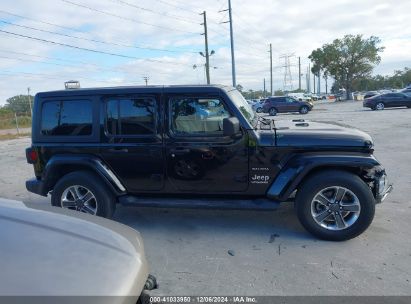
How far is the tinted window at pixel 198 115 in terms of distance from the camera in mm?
4438

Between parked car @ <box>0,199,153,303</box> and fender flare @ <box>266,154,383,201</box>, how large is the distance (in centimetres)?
242

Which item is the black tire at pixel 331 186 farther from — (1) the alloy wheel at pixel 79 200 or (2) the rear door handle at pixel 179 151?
(1) the alloy wheel at pixel 79 200

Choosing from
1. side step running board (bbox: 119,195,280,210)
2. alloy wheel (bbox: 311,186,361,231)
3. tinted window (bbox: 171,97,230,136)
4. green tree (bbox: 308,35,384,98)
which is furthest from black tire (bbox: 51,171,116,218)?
green tree (bbox: 308,35,384,98)

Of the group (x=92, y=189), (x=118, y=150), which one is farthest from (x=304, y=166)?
(x=92, y=189)

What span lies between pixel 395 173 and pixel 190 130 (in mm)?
4998

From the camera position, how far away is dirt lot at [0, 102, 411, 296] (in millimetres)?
3227

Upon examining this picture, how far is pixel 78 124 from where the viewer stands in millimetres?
4809

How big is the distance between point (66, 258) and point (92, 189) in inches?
125

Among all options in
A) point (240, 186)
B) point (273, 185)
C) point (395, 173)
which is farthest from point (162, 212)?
point (395, 173)

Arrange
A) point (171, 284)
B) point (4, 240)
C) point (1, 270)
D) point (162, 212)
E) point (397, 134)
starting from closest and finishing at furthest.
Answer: point (1, 270), point (4, 240), point (171, 284), point (162, 212), point (397, 134)

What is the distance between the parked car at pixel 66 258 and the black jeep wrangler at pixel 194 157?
7.68 ft

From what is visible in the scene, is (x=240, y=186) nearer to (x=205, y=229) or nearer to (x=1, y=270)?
(x=205, y=229)

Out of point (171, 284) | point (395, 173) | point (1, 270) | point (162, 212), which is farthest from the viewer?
point (395, 173)

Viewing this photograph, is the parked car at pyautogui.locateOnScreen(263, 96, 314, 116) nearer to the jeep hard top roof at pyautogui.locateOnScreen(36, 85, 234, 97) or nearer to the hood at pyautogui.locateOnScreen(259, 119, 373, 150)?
the jeep hard top roof at pyautogui.locateOnScreen(36, 85, 234, 97)
